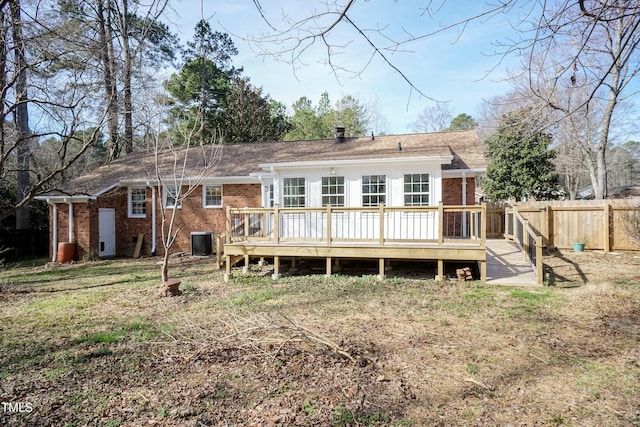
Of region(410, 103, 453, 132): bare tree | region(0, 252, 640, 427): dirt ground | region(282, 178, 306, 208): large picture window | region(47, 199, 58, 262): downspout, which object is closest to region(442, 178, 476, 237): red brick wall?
region(0, 252, 640, 427): dirt ground

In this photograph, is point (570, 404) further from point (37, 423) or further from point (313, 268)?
point (313, 268)

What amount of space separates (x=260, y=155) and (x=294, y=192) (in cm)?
541

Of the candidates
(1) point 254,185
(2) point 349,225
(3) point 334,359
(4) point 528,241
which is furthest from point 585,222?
(3) point 334,359

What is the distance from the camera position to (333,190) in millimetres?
10945

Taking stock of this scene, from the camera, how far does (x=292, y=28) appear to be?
9.79 ft

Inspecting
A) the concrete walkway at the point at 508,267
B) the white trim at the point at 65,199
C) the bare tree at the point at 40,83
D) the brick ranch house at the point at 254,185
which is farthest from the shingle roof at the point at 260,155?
the bare tree at the point at 40,83

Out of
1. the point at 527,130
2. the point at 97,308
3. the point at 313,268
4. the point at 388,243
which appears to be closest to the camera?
the point at 527,130

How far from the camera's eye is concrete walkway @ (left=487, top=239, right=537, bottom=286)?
7.96 metres

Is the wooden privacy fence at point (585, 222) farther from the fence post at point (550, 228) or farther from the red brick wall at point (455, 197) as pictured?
the red brick wall at point (455, 197)

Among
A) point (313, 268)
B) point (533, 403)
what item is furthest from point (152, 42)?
point (533, 403)

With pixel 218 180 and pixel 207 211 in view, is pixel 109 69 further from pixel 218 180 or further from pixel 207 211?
pixel 207 211

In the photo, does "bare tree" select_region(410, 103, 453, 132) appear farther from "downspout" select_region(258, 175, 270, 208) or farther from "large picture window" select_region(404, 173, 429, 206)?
"large picture window" select_region(404, 173, 429, 206)

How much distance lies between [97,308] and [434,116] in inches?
1441

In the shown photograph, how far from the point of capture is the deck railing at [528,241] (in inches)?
303
